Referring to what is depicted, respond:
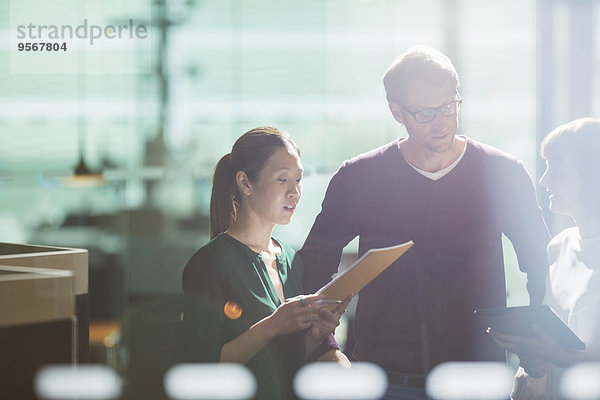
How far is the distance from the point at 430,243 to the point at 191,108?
284cm

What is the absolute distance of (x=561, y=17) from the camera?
2861 mm

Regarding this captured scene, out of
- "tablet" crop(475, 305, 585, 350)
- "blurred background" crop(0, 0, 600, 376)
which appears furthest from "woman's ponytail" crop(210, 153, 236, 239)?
"blurred background" crop(0, 0, 600, 376)

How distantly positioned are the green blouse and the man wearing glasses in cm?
29

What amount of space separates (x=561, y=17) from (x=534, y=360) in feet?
5.80

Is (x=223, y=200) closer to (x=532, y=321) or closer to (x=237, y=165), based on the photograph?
(x=237, y=165)

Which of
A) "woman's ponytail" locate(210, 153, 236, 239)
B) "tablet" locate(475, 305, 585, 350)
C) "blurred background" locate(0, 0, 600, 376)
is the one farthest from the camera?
"blurred background" locate(0, 0, 600, 376)

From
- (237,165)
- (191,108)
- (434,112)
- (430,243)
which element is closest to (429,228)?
(430,243)

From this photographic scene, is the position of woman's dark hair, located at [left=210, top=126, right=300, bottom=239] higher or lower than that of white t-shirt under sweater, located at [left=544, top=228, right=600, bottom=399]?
higher

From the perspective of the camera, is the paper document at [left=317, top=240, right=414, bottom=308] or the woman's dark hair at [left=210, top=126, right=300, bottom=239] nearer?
the paper document at [left=317, top=240, right=414, bottom=308]

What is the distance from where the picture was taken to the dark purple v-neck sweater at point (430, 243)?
6.06 ft

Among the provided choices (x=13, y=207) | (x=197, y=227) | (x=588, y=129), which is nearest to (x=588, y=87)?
A: (x=588, y=129)

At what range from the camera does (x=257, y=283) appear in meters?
1.64

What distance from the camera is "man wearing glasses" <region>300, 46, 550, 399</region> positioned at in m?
1.82

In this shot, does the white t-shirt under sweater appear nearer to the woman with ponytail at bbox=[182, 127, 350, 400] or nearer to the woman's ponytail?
the woman with ponytail at bbox=[182, 127, 350, 400]
